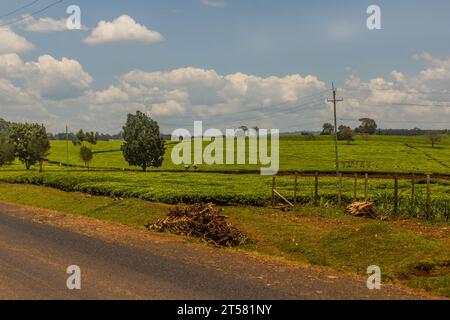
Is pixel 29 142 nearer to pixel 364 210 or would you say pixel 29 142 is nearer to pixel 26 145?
pixel 26 145

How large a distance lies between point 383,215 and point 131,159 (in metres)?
71.0

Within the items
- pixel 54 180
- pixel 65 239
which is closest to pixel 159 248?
pixel 65 239

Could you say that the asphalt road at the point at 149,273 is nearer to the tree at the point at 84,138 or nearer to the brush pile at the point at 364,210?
the brush pile at the point at 364,210

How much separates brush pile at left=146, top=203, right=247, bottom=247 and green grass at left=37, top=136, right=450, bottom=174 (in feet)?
200

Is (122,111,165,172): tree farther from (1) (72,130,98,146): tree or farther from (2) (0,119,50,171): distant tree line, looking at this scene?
(1) (72,130,98,146): tree

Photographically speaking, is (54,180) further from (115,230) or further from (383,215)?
(383,215)

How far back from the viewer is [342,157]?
101500 millimetres

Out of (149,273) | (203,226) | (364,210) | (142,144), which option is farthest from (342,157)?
(149,273)

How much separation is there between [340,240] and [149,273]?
29.4 feet

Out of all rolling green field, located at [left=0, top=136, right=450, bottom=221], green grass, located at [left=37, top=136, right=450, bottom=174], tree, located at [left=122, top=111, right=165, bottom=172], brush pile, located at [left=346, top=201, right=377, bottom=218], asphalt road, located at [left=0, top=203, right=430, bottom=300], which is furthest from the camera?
tree, located at [left=122, top=111, right=165, bottom=172]

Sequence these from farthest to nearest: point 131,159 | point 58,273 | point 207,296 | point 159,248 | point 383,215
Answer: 1. point 131,159
2. point 383,215
3. point 159,248
4. point 58,273
5. point 207,296

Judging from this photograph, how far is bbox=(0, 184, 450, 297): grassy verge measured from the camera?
15.0m

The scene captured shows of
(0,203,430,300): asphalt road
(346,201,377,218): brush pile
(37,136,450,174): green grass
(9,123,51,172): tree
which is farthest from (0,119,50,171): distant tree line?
(0,203,430,300): asphalt road
